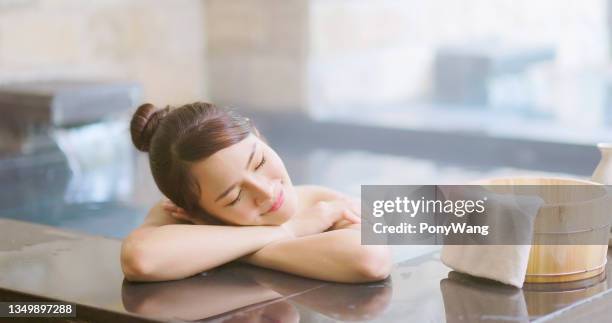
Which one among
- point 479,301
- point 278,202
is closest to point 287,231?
point 278,202

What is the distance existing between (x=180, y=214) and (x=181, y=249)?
0.14m

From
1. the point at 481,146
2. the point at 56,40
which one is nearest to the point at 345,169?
the point at 481,146

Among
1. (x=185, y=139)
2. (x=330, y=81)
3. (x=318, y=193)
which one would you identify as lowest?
(x=330, y=81)

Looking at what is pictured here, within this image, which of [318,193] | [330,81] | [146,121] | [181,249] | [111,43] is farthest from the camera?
[330,81]

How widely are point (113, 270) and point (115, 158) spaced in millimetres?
2335

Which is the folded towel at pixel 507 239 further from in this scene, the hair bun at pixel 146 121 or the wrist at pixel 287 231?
the hair bun at pixel 146 121

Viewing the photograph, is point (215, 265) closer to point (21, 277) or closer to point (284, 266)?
point (284, 266)

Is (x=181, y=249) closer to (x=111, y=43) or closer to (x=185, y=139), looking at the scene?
(x=185, y=139)

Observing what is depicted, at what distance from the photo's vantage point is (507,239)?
121 cm

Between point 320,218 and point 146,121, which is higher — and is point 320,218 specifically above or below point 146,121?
below

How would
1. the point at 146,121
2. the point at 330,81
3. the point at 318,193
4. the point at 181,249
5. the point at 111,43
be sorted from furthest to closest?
the point at 330,81
the point at 111,43
the point at 318,193
the point at 146,121
the point at 181,249

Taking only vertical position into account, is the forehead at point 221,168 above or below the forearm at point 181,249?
above

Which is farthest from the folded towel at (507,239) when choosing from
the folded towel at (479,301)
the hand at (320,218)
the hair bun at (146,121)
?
the hair bun at (146,121)

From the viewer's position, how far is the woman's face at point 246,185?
1310mm
